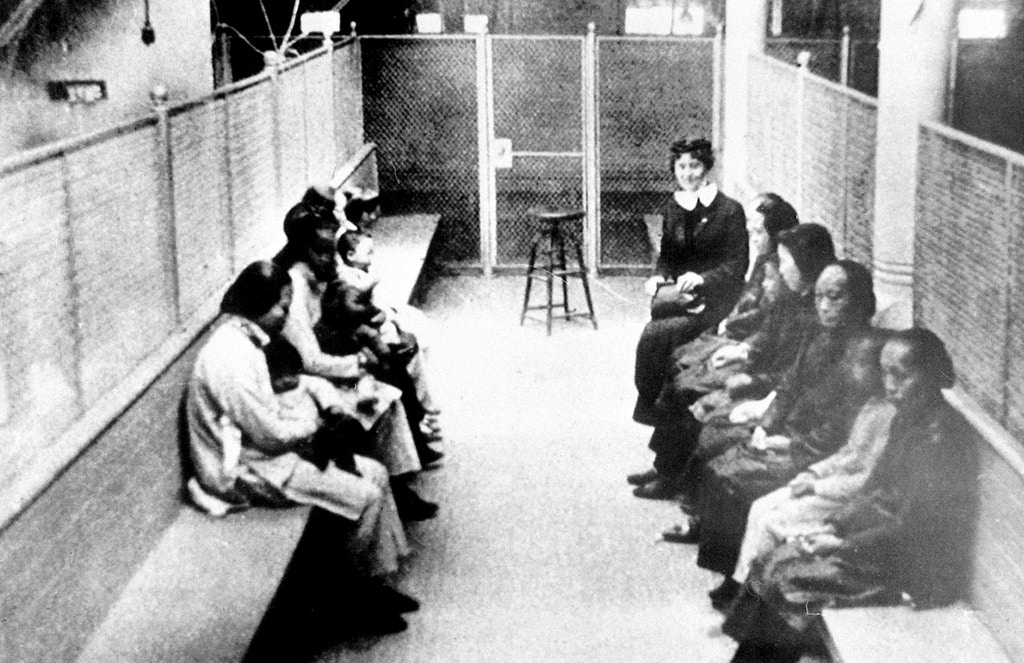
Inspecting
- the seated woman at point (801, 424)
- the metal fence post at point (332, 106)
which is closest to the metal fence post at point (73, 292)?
the seated woman at point (801, 424)

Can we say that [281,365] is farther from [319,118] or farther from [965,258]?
[319,118]

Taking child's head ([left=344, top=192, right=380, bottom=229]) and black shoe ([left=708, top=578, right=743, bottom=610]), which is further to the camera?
child's head ([left=344, top=192, right=380, bottom=229])

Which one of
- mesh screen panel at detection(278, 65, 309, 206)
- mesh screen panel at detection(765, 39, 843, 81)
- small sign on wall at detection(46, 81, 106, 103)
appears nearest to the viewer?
mesh screen panel at detection(278, 65, 309, 206)

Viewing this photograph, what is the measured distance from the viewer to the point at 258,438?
611cm

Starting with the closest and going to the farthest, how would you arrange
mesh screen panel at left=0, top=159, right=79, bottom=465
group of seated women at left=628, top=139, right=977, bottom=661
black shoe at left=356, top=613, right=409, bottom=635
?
mesh screen panel at left=0, top=159, right=79, bottom=465
group of seated women at left=628, top=139, right=977, bottom=661
black shoe at left=356, top=613, right=409, bottom=635

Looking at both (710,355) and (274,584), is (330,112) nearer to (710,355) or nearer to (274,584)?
(710,355)

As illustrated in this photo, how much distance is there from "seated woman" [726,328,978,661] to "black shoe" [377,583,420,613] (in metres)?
1.69

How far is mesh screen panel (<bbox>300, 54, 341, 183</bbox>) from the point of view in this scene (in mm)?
10628

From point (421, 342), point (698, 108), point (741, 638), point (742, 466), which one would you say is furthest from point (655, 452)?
point (698, 108)

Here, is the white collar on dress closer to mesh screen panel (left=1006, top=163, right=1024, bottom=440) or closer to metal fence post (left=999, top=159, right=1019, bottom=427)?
metal fence post (left=999, top=159, right=1019, bottom=427)

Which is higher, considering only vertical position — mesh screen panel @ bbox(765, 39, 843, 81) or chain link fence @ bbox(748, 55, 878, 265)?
mesh screen panel @ bbox(765, 39, 843, 81)

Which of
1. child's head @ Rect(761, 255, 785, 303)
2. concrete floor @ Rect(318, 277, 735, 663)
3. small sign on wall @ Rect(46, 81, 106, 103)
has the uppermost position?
small sign on wall @ Rect(46, 81, 106, 103)

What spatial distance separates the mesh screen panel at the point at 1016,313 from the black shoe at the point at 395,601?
263 centimetres

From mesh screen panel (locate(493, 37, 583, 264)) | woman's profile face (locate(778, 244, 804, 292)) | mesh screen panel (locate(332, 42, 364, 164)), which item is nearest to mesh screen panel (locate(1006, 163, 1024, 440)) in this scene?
woman's profile face (locate(778, 244, 804, 292))
